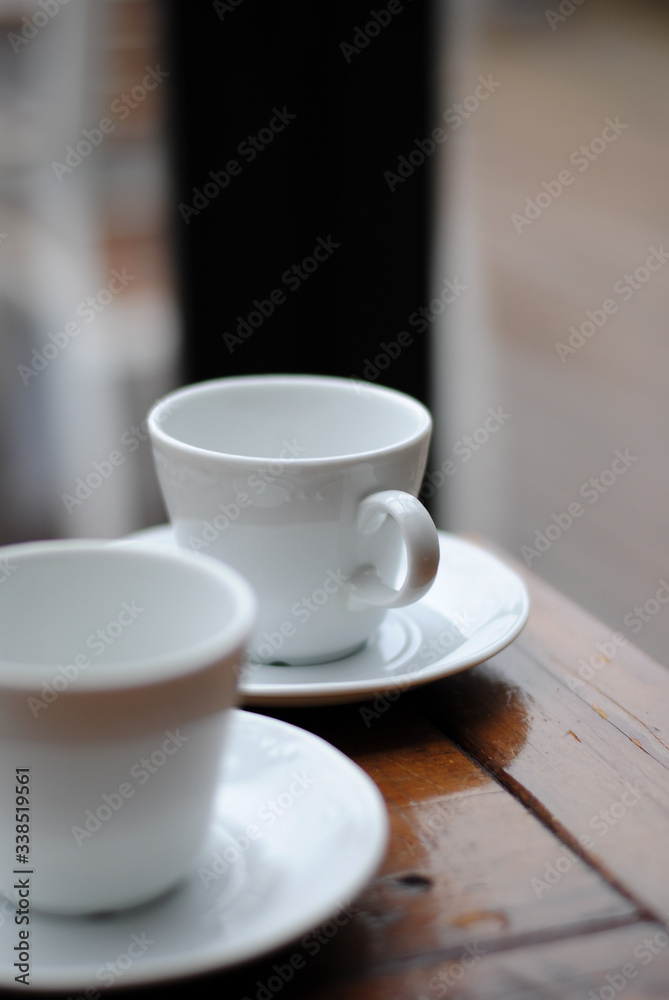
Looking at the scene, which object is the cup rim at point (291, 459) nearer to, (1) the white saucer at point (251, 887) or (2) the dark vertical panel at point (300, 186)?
(1) the white saucer at point (251, 887)

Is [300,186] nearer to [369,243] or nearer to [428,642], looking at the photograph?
[369,243]

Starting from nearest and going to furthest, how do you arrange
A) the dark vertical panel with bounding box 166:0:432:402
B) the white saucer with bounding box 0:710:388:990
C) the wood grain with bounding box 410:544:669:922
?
the white saucer with bounding box 0:710:388:990 < the wood grain with bounding box 410:544:669:922 < the dark vertical panel with bounding box 166:0:432:402

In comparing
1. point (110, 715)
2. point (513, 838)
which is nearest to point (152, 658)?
point (110, 715)

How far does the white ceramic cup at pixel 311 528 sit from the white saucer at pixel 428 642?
0.02 meters

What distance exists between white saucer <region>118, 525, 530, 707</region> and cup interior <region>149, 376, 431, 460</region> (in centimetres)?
10

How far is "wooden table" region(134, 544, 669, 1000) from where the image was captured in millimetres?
381

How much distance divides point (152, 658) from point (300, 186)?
3.49 feet

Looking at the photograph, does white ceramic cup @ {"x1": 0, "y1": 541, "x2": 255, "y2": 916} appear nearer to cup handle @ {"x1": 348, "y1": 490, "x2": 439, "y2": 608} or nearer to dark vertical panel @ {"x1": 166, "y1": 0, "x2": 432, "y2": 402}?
cup handle @ {"x1": 348, "y1": 490, "x2": 439, "y2": 608}

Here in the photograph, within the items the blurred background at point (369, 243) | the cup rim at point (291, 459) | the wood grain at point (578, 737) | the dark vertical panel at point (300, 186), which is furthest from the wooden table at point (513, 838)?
the dark vertical panel at point (300, 186)

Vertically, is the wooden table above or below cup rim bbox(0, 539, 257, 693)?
below

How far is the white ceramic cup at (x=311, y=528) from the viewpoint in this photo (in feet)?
1.81

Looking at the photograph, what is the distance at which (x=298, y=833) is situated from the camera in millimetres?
414

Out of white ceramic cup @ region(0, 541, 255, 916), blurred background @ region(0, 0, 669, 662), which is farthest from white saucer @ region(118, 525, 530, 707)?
blurred background @ region(0, 0, 669, 662)

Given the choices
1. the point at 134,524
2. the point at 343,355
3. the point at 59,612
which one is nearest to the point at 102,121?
the point at 343,355
